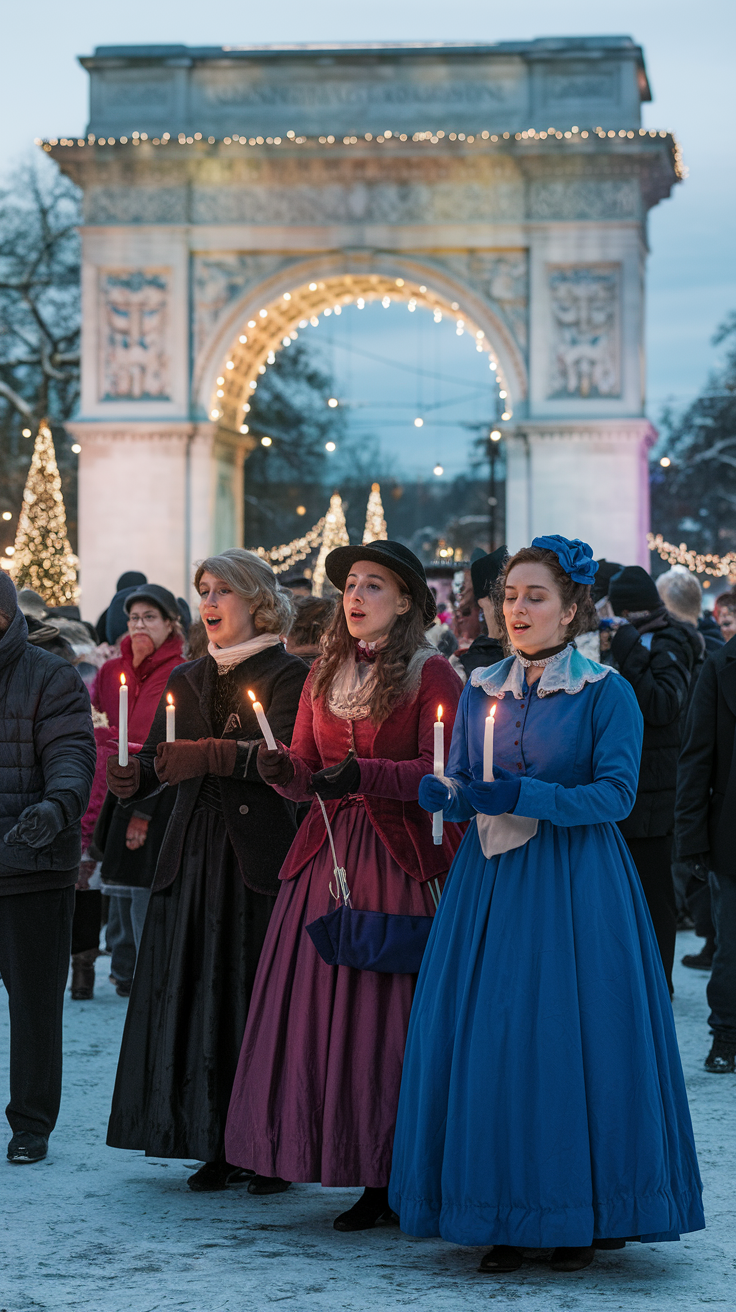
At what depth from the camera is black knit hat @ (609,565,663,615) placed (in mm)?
8148

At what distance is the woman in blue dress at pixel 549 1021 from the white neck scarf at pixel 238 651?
114 cm

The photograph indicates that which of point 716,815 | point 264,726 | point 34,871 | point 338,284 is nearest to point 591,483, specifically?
point 338,284

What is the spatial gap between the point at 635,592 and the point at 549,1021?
13.3 feet

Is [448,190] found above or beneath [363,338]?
beneath

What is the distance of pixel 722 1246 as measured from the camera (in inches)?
186

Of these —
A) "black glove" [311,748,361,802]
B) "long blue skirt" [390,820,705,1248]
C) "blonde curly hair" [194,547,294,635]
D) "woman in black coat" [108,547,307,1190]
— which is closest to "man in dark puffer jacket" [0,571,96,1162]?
"woman in black coat" [108,547,307,1190]

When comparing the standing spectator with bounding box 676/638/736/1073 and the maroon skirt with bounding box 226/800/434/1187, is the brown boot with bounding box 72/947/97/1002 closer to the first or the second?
the standing spectator with bounding box 676/638/736/1073

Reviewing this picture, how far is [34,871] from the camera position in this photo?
568 centimetres

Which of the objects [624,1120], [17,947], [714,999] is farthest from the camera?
[714,999]

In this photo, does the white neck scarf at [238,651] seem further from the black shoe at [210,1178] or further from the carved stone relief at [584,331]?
the carved stone relief at [584,331]

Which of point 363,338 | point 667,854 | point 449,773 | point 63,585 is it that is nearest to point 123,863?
point 667,854

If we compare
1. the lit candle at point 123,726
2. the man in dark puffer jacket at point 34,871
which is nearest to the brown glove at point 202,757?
the lit candle at point 123,726

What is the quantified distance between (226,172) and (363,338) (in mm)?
29675

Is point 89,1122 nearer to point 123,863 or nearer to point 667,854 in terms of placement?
point 123,863
